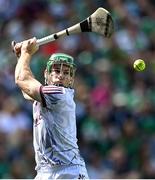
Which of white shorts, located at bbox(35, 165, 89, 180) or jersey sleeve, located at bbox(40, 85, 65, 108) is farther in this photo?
white shorts, located at bbox(35, 165, 89, 180)

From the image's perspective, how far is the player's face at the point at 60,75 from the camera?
688cm

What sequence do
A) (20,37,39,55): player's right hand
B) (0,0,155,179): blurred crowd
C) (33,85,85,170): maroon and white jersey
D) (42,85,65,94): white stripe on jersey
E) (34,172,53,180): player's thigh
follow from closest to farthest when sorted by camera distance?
(42,85,65,94): white stripe on jersey → (33,85,85,170): maroon and white jersey → (34,172,53,180): player's thigh → (20,37,39,55): player's right hand → (0,0,155,179): blurred crowd

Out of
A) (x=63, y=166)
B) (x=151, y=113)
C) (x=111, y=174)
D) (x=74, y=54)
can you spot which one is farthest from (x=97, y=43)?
(x=63, y=166)

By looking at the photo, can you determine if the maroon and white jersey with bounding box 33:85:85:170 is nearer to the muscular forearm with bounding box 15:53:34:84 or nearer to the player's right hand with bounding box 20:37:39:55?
the muscular forearm with bounding box 15:53:34:84

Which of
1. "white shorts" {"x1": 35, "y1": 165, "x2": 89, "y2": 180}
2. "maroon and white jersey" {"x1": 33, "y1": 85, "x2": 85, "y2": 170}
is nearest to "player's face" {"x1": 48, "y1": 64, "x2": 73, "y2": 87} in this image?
"maroon and white jersey" {"x1": 33, "y1": 85, "x2": 85, "y2": 170}

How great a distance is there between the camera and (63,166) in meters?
6.85

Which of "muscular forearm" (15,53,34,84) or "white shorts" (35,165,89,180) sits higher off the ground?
"muscular forearm" (15,53,34,84)

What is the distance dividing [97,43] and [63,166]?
5986 mm

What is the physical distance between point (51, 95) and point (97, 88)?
5227mm

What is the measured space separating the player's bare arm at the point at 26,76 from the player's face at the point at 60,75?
231 mm

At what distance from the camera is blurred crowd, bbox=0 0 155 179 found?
11.5 m

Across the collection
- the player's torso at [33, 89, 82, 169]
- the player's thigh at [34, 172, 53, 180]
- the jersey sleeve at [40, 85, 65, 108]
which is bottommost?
the player's thigh at [34, 172, 53, 180]

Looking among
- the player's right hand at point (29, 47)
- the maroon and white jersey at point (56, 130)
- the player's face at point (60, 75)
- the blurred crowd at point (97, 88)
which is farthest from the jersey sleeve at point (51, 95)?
the blurred crowd at point (97, 88)

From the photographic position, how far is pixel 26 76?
6750 mm
